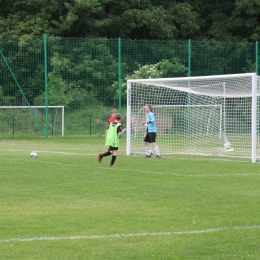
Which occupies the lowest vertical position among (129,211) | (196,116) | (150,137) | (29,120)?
(129,211)

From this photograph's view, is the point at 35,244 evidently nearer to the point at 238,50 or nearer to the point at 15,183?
the point at 15,183

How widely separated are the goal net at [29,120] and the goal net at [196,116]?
6.64m

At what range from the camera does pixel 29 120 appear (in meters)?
34.2

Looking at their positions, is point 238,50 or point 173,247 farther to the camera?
point 238,50

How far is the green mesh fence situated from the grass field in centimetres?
1565

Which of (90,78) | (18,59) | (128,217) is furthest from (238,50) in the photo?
(128,217)

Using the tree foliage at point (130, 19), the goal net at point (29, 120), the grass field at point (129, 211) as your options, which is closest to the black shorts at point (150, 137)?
the grass field at point (129, 211)

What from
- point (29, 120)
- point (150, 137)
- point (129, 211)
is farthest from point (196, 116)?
point (129, 211)

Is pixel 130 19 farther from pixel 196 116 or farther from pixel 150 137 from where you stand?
pixel 150 137

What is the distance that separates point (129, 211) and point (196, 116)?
1913 cm

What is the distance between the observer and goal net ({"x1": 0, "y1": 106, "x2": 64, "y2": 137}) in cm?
3419

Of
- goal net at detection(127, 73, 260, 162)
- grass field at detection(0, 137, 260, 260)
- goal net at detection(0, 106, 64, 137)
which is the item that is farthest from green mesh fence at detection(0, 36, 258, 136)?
grass field at detection(0, 137, 260, 260)

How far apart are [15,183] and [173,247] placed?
22.7ft

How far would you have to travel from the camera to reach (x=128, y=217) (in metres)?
10.3
